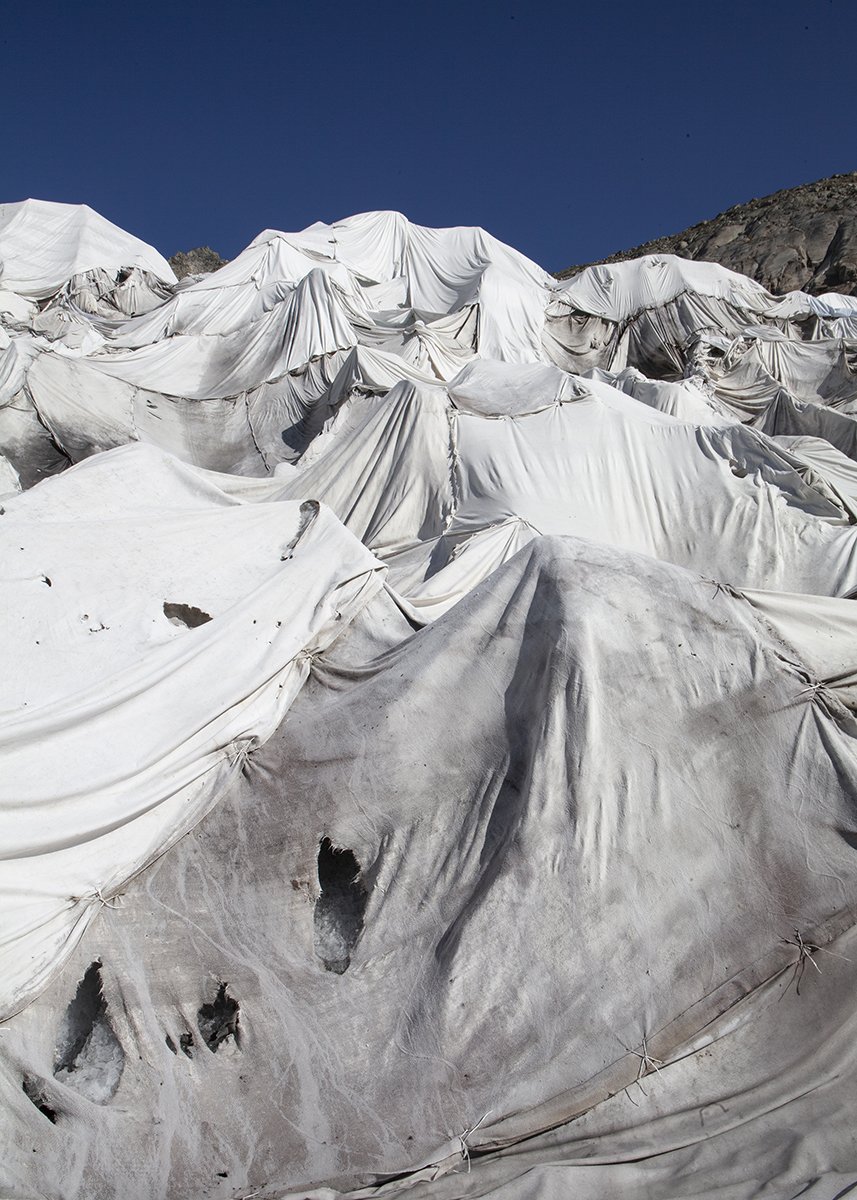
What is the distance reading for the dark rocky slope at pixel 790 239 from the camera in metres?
24.0

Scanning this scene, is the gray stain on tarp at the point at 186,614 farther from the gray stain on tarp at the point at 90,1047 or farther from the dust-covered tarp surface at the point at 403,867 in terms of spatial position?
the gray stain on tarp at the point at 90,1047

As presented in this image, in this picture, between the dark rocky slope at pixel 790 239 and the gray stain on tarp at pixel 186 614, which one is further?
the dark rocky slope at pixel 790 239

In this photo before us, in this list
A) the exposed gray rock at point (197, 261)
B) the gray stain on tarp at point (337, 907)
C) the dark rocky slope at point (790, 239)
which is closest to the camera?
the gray stain on tarp at point (337, 907)

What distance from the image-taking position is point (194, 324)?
16016 mm

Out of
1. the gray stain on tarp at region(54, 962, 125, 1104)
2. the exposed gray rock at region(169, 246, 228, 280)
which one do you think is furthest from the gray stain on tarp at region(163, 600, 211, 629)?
the exposed gray rock at region(169, 246, 228, 280)

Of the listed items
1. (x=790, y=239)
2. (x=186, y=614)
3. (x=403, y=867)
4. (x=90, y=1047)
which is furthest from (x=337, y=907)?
(x=790, y=239)

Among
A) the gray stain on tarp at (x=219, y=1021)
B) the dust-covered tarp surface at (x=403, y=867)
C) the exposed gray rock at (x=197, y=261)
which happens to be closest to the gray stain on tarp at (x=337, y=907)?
the dust-covered tarp surface at (x=403, y=867)

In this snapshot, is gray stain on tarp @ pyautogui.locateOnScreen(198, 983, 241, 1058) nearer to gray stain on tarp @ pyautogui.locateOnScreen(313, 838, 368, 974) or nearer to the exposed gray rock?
gray stain on tarp @ pyautogui.locateOnScreen(313, 838, 368, 974)

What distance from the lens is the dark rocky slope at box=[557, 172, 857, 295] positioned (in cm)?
2397

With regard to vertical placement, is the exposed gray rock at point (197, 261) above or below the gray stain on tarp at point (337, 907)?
above

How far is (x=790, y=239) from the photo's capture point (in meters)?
25.2

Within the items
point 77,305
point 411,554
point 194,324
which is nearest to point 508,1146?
point 411,554

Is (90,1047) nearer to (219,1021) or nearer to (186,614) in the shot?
(219,1021)

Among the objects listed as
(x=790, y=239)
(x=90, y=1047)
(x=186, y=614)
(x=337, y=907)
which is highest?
(x=790, y=239)
